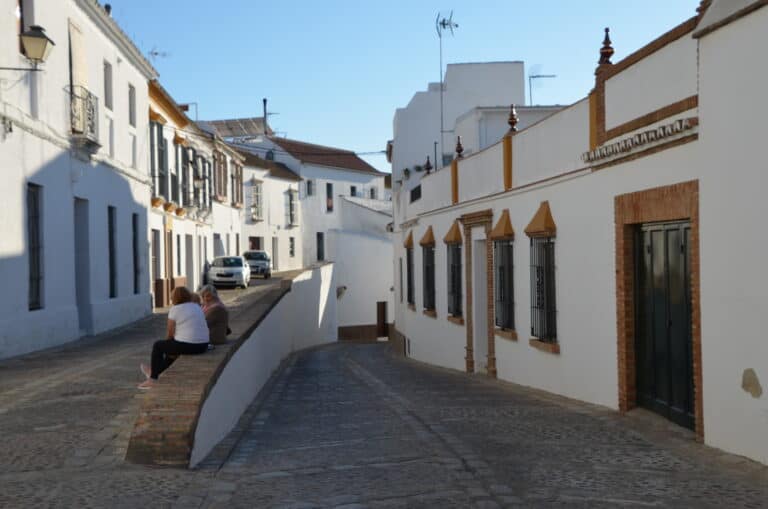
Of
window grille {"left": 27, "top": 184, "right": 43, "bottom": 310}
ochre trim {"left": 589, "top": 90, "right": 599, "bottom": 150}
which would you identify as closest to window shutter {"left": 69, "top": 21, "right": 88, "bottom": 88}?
window grille {"left": 27, "top": 184, "right": 43, "bottom": 310}

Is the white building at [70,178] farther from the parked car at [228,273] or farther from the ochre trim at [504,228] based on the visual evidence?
the parked car at [228,273]

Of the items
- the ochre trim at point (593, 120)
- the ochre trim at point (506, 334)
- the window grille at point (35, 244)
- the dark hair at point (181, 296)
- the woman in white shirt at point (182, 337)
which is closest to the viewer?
the woman in white shirt at point (182, 337)

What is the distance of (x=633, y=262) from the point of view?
1018 centimetres

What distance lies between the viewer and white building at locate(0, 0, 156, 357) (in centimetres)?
1436

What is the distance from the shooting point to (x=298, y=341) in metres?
27.0

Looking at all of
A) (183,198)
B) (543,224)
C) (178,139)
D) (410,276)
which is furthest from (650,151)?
(183,198)

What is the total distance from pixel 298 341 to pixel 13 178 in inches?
536

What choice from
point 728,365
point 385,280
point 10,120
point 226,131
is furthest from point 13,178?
→ point 226,131

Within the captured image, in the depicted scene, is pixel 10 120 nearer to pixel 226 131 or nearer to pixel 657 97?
pixel 657 97

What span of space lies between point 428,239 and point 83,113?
8.65 metres

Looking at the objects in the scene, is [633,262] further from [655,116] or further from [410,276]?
[410,276]

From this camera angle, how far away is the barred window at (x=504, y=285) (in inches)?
601

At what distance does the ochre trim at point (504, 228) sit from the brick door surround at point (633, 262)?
462cm

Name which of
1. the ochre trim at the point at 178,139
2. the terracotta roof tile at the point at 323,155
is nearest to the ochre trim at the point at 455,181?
the ochre trim at the point at 178,139
